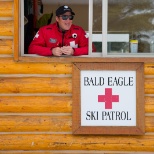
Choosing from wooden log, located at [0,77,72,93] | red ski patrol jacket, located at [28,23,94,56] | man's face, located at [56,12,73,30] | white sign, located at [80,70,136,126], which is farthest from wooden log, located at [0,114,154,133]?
man's face, located at [56,12,73,30]

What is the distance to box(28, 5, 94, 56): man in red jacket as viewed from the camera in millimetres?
6324

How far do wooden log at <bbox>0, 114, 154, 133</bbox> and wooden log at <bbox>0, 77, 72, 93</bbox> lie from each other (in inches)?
11.2

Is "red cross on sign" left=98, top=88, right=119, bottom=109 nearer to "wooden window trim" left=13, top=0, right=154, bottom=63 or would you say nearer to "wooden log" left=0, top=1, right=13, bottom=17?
"wooden window trim" left=13, top=0, right=154, bottom=63

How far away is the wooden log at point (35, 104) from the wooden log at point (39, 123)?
67mm

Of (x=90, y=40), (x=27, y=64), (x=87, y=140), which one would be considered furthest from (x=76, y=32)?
(x=87, y=140)

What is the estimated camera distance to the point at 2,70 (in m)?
6.22

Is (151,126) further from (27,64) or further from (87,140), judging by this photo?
(27,64)

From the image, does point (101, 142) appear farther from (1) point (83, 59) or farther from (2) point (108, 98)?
(1) point (83, 59)

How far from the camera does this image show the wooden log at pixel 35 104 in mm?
6211

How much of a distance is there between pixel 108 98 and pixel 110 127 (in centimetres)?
32

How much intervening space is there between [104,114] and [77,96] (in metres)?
0.35

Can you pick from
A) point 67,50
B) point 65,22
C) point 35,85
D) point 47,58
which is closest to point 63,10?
point 65,22

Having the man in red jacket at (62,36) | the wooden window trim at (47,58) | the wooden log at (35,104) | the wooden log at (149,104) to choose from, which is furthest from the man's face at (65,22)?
the wooden log at (149,104)

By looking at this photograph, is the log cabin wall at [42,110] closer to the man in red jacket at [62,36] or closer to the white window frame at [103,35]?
the white window frame at [103,35]
